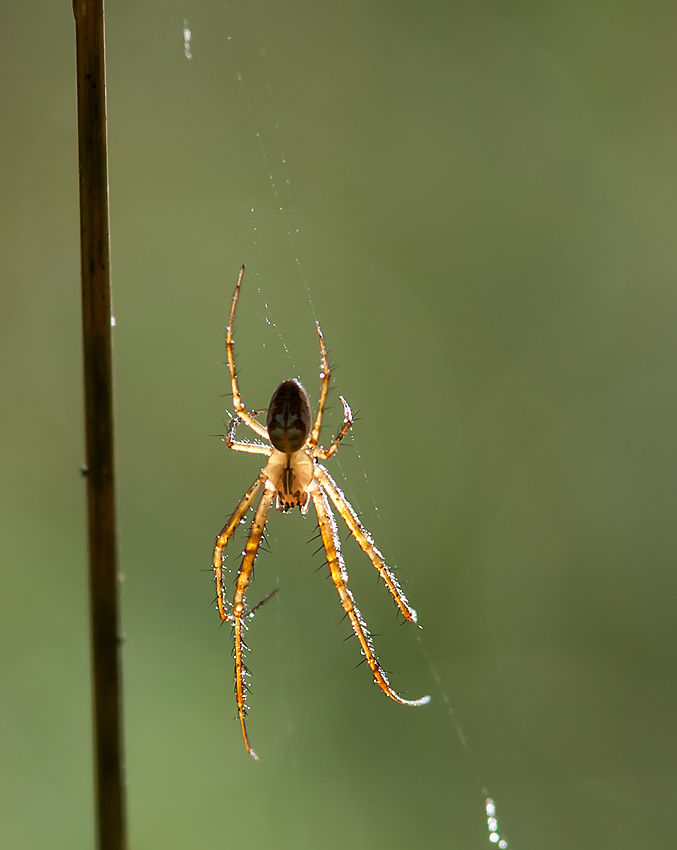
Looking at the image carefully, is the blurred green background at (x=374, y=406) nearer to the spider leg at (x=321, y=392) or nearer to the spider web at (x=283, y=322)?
the spider web at (x=283, y=322)

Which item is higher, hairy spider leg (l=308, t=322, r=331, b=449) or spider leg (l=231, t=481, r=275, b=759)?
hairy spider leg (l=308, t=322, r=331, b=449)

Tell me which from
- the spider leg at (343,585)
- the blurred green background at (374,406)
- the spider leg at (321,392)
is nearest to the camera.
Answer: the spider leg at (321,392)

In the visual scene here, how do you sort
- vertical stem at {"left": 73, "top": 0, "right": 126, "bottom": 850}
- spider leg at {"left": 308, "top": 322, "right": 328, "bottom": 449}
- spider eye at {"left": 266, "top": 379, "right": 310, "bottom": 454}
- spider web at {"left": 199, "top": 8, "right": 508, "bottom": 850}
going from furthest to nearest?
1. spider web at {"left": 199, "top": 8, "right": 508, "bottom": 850}
2. spider eye at {"left": 266, "top": 379, "right": 310, "bottom": 454}
3. spider leg at {"left": 308, "top": 322, "right": 328, "bottom": 449}
4. vertical stem at {"left": 73, "top": 0, "right": 126, "bottom": 850}

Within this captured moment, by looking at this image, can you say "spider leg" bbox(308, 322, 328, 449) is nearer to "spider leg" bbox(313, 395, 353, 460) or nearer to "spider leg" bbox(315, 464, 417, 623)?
"spider leg" bbox(313, 395, 353, 460)

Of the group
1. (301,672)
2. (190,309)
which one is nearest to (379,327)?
(190,309)

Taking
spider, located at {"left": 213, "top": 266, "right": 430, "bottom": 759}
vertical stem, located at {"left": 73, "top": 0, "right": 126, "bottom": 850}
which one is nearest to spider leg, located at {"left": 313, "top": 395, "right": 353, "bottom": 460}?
spider, located at {"left": 213, "top": 266, "right": 430, "bottom": 759}

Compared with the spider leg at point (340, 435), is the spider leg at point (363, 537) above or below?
below

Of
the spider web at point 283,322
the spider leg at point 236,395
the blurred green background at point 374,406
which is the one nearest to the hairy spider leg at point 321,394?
the spider leg at point 236,395

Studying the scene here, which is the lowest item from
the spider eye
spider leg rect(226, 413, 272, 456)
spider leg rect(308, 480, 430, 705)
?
spider leg rect(308, 480, 430, 705)

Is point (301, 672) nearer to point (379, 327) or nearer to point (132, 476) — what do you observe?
point (132, 476)
